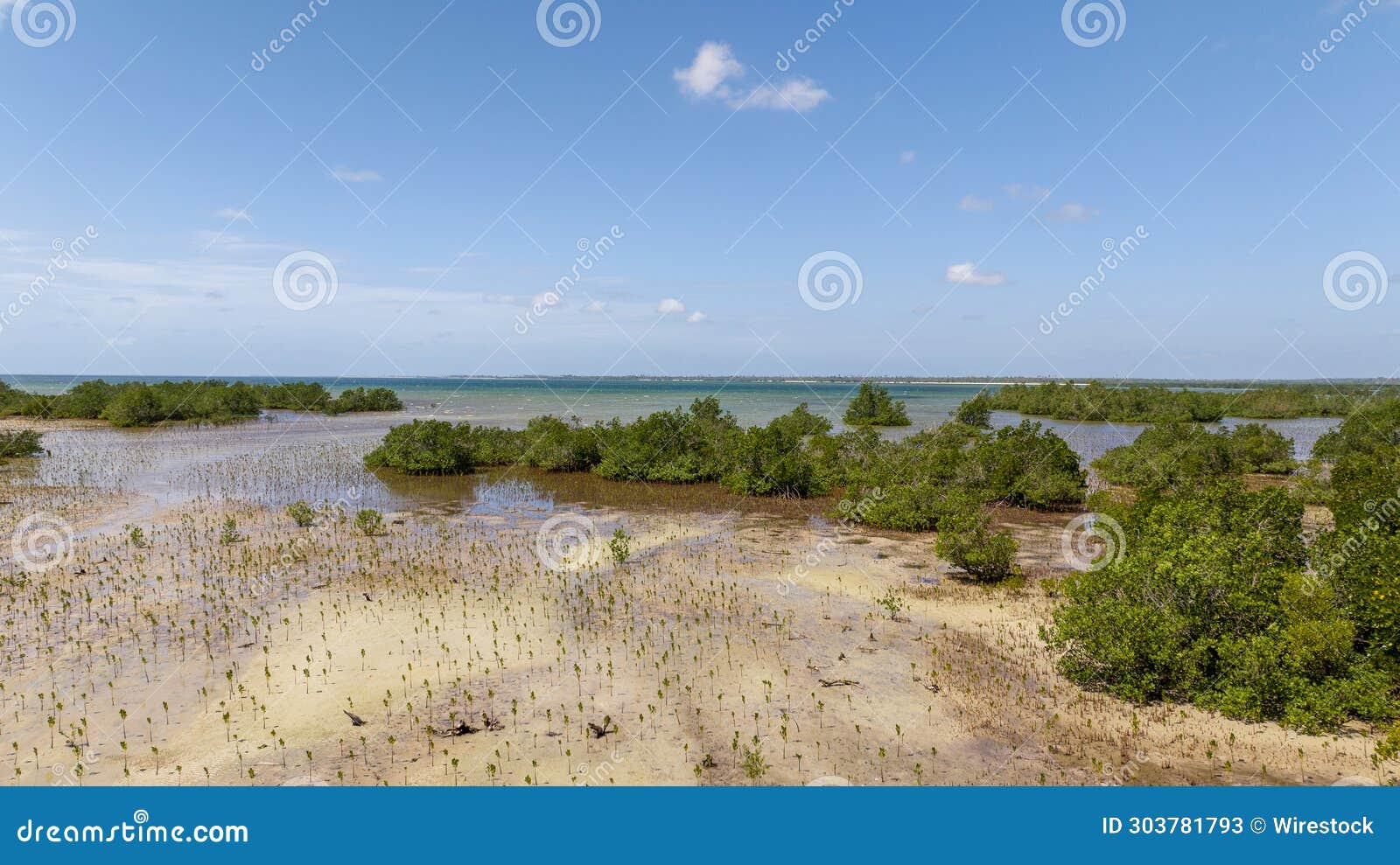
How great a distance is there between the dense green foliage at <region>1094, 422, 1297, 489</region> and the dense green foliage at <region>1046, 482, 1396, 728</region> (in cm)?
1927

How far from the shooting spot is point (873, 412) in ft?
224

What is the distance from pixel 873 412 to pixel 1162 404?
29.8m

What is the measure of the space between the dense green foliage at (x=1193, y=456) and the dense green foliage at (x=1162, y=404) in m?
31.8

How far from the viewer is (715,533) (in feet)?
76.7

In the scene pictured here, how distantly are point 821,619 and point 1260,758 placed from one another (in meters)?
7.67

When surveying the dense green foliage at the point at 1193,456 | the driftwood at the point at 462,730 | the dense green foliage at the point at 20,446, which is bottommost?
the driftwood at the point at 462,730

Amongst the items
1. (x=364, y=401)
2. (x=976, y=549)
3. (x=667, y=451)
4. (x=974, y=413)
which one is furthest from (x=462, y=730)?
(x=364, y=401)

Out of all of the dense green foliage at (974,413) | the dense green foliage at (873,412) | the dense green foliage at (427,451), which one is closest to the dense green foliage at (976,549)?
the dense green foliage at (427,451)

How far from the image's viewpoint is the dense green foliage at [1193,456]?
101ft

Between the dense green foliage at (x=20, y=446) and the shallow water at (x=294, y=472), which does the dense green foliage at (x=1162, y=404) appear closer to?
the shallow water at (x=294, y=472)

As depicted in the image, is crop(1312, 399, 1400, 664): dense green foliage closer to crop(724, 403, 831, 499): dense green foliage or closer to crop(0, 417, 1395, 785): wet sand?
crop(0, 417, 1395, 785): wet sand

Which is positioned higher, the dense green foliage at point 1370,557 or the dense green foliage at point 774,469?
the dense green foliage at point 774,469

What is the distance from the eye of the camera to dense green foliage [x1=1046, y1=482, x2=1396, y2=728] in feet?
32.3

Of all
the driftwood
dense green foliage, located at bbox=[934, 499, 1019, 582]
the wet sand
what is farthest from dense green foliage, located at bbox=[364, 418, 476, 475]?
the driftwood
